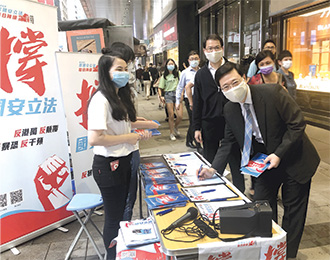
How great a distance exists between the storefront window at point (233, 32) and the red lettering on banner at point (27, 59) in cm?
611

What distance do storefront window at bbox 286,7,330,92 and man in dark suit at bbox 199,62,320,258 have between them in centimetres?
391

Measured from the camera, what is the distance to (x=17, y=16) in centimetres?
237

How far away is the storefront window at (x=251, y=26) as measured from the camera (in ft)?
21.1

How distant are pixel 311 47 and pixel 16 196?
5.54 metres

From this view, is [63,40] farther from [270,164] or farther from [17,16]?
[270,164]

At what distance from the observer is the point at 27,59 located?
8.13ft

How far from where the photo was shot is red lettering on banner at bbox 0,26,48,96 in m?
2.34

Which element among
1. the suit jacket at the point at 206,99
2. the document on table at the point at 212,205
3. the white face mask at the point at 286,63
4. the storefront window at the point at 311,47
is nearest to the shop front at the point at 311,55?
the storefront window at the point at 311,47

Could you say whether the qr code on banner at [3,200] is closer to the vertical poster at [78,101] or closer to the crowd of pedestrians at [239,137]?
the vertical poster at [78,101]

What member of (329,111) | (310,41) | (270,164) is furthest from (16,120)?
(310,41)

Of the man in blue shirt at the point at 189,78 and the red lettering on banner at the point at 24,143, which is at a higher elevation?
the man in blue shirt at the point at 189,78

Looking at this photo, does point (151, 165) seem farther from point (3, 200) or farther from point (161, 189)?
point (3, 200)

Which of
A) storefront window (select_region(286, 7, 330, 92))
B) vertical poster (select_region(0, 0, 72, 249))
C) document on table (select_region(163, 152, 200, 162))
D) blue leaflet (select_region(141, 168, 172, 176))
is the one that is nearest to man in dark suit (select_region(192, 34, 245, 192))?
document on table (select_region(163, 152, 200, 162))

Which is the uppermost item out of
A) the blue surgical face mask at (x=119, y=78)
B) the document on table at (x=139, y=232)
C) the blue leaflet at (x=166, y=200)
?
the blue surgical face mask at (x=119, y=78)
